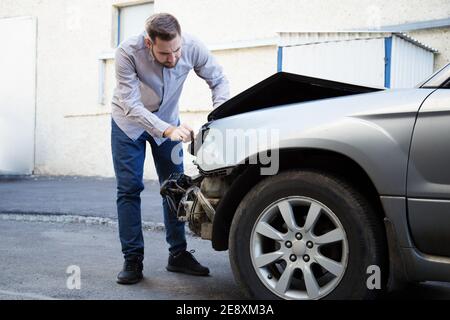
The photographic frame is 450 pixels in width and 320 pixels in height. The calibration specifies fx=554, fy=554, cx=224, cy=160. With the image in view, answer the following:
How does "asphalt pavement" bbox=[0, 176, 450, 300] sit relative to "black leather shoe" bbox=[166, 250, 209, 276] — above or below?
below

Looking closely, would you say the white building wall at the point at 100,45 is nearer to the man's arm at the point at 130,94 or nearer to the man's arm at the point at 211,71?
the man's arm at the point at 211,71

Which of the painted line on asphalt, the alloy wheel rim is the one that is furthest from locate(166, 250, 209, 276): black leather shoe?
the alloy wheel rim

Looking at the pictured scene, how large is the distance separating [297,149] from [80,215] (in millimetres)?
4967

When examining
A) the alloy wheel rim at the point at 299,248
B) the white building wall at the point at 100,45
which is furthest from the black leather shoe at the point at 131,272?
the white building wall at the point at 100,45

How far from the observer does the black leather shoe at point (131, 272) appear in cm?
371

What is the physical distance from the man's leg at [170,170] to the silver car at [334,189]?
878mm

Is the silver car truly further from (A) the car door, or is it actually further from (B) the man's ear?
(B) the man's ear

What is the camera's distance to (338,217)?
2.66m

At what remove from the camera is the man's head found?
3.36m

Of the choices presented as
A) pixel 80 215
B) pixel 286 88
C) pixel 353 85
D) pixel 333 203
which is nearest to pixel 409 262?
pixel 333 203

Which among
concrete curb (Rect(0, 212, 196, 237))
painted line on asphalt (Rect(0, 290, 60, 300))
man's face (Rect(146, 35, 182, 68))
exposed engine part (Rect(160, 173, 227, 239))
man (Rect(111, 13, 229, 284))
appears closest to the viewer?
exposed engine part (Rect(160, 173, 227, 239))

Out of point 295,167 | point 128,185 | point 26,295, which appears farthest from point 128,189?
point 295,167

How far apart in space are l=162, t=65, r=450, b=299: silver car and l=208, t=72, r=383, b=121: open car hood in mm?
11

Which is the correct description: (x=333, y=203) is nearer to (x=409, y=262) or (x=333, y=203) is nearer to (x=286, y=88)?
(x=409, y=262)
